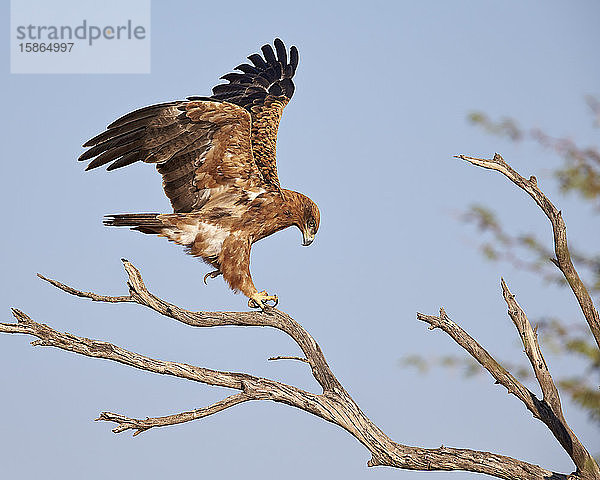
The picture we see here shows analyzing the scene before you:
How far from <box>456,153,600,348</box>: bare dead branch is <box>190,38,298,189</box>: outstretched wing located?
6.81ft

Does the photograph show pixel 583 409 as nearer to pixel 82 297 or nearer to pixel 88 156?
pixel 82 297

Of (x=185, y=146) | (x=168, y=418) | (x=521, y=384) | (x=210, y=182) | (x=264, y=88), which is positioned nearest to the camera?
(x=168, y=418)

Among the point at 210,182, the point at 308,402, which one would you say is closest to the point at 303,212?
the point at 210,182

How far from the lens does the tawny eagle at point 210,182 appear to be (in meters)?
5.44

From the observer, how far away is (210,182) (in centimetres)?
578

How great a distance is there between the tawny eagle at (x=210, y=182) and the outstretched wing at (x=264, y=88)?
3.05 feet

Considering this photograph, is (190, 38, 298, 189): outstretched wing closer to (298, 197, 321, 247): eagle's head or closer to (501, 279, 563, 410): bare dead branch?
(298, 197, 321, 247): eagle's head

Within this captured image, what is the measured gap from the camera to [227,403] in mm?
5090

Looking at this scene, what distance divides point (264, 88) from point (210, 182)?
2.28 metres

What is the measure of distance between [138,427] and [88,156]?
6.59ft

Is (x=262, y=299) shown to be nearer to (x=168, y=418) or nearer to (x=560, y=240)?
(x=168, y=418)

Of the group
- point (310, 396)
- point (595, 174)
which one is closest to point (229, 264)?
point (310, 396)

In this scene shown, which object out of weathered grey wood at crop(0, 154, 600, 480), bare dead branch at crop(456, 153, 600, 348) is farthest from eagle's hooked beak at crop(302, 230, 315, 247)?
bare dead branch at crop(456, 153, 600, 348)

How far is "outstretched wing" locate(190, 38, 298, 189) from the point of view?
22.8 feet
